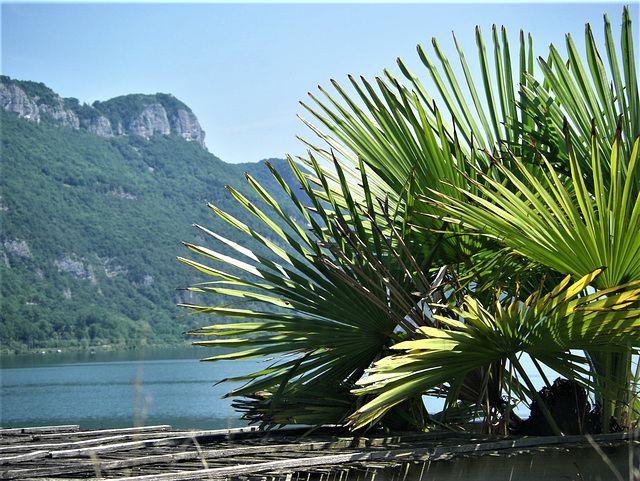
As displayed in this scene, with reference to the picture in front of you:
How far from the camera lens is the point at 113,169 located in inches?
5935

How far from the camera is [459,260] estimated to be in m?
4.11

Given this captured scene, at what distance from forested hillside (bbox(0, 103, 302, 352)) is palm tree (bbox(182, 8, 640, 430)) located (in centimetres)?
6184

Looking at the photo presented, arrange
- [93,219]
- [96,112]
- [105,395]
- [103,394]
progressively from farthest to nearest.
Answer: [96,112]
[93,219]
[103,394]
[105,395]

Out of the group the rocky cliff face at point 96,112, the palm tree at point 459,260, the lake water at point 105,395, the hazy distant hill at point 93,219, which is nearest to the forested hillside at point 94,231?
the hazy distant hill at point 93,219

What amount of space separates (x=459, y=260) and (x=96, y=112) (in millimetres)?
185165

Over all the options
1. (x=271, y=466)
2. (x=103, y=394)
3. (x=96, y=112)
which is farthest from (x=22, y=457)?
(x=96, y=112)

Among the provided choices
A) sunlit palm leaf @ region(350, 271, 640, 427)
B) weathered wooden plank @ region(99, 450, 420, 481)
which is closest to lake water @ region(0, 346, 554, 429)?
weathered wooden plank @ region(99, 450, 420, 481)

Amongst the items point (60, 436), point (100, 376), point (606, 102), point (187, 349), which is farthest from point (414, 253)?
point (187, 349)

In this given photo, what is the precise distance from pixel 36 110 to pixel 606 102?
168 metres

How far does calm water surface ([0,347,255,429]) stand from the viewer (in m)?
29.7

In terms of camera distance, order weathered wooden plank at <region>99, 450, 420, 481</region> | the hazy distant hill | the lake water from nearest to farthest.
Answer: weathered wooden plank at <region>99, 450, 420, 481</region> < the lake water < the hazy distant hill

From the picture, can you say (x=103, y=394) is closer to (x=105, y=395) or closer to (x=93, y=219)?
(x=105, y=395)

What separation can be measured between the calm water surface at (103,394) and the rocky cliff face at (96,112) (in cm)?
8455

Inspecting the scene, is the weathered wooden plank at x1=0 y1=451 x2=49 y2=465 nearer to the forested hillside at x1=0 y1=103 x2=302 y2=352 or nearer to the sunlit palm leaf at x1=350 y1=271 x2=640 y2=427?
the sunlit palm leaf at x1=350 y1=271 x2=640 y2=427
